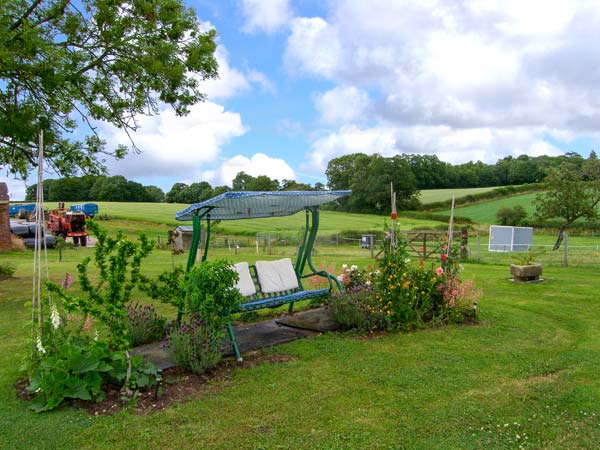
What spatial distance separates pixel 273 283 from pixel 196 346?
2582 mm

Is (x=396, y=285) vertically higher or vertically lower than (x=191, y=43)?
lower

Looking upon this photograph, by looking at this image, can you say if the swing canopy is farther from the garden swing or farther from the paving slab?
the paving slab

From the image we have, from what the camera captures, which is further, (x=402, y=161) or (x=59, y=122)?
(x=402, y=161)

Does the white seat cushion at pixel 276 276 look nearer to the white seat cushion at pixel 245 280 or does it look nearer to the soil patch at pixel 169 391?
the white seat cushion at pixel 245 280

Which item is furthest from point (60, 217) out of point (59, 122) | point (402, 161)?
point (402, 161)

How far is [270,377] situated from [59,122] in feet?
29.8

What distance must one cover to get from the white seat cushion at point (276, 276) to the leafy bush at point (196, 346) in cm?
222

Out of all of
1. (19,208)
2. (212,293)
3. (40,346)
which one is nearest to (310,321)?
(212,293)

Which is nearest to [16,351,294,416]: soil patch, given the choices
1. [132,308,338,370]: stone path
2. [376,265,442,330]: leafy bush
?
[132,308,338,370]: stone path

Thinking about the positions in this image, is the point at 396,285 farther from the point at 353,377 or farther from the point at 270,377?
the point at 270,377

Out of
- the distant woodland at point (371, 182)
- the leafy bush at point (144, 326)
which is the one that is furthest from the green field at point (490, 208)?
the leafy bush at point (144, 326)

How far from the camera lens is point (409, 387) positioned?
4371mm

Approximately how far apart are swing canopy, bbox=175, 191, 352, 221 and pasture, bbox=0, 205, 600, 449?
1.90 m

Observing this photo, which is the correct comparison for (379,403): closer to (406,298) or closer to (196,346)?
(196,346)
